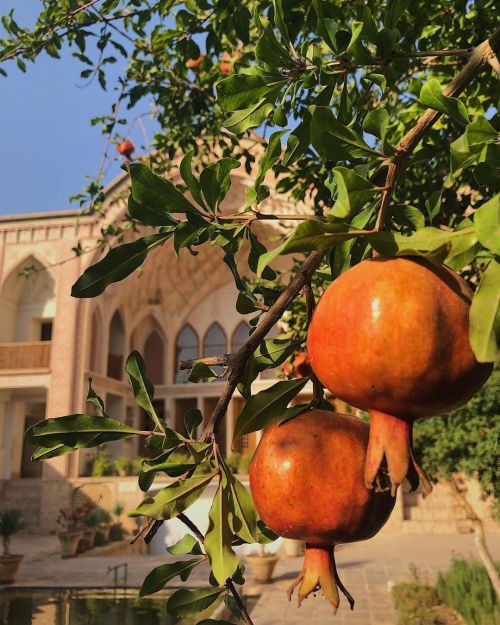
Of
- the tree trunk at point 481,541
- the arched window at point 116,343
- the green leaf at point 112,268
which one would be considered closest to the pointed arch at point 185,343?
the arched window at point 116,343

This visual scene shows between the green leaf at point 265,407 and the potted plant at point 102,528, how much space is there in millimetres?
13583

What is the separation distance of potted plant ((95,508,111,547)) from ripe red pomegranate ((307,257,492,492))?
Answer: 13.8 m

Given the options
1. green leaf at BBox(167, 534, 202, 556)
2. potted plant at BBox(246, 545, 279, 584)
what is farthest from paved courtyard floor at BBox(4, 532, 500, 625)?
green leaf at BBox(167, 534, 202, 556)

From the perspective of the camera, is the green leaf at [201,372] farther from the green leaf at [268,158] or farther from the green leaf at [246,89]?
the green leaf at [246,89]

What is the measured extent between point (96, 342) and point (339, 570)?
32.4ft

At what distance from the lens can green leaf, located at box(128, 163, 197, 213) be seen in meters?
0.74

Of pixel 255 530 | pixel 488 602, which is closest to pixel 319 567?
pixel 255 530

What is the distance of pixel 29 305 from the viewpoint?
17.3 meters

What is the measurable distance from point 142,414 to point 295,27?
18.4m

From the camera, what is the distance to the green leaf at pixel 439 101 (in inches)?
26.4

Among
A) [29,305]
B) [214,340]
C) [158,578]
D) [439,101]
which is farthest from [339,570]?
[29,305]

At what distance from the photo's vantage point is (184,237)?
2.81 ft

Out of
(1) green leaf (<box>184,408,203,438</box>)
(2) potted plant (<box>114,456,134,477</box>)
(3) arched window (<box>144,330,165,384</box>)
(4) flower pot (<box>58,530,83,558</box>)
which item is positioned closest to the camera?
(1) green leaf (<box>184,408,203,438</box>)

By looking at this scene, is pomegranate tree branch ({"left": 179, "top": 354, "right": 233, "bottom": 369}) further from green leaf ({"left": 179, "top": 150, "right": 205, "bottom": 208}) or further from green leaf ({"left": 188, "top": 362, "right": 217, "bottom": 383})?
green leaf ({"left": 179, "top": 150, "right": 205, "bottom": 208})
